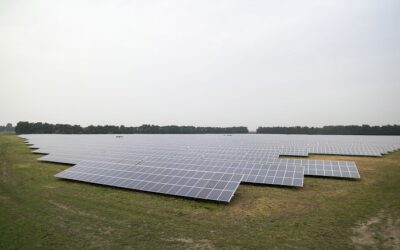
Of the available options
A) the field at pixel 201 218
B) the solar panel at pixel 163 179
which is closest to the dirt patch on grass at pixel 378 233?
the field at pixel 201 218

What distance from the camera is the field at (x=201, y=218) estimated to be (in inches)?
580

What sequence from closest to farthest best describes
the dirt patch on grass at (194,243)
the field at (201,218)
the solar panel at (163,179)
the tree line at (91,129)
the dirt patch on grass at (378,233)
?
the dirt patch on grass at (194,243), the dirt patch on grass at (378,233), the field at (201,218), the solar panel at (163,179), the tree line at (91,129)

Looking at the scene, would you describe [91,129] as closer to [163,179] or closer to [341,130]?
[163,179]

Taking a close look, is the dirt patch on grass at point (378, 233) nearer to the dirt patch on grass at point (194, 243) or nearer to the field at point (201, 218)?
the field at point (201, 218)

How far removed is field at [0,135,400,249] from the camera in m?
14.7

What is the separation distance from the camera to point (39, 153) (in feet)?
168

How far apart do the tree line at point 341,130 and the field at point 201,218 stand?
134 m

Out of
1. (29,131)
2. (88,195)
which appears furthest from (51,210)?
(29,131)

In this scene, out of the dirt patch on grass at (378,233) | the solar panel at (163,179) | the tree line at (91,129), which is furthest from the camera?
the tree line at (91,129)

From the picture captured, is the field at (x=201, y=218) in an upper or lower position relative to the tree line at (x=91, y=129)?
lower

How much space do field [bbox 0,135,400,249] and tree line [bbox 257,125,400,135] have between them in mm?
134257

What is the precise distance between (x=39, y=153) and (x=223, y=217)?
46.9 m

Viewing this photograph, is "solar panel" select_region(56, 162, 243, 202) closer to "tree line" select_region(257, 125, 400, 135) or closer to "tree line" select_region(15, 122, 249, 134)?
"tree line" select_region(15, 122, 249, 134)

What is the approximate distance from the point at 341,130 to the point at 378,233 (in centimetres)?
15721
